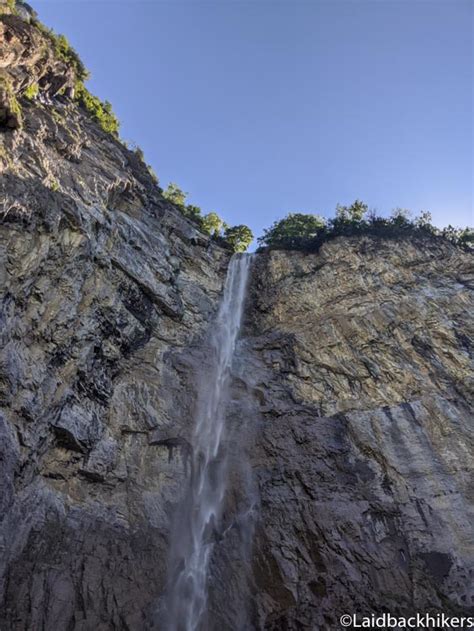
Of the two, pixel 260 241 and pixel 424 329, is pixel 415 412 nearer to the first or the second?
pixel 424 329

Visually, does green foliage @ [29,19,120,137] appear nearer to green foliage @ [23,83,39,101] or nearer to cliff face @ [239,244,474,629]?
green foliage @ [23,83,39,101]

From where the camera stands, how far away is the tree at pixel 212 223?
28.8 metres

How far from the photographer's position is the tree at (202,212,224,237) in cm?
2885

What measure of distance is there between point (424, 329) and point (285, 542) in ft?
34.1

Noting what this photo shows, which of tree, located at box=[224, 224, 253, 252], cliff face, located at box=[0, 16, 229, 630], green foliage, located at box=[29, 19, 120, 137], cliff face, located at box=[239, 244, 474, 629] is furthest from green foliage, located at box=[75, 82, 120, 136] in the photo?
cliff face, located at box=[239, 244, 474, 629]

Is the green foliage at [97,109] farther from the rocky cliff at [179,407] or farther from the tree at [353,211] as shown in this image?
the tree at [353,211]

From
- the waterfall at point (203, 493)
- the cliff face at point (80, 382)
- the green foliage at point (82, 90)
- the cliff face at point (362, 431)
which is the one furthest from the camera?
the green foliage at point (82, 90)

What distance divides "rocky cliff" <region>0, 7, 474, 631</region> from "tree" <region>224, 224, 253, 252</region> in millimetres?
7001

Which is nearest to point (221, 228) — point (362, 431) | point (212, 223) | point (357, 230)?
point (212, 223)

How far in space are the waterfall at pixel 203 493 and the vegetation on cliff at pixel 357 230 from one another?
20.6 feet

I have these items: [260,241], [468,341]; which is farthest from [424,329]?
[260,241]

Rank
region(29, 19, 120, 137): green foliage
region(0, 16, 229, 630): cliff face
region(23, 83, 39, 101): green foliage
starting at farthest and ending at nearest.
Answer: region(29, 19, 120, 137): green foliage
region(23, 83, 39, 101): green foliage
region(0, 16, 229, 630): cliff face

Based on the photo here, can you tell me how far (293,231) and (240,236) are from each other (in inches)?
153

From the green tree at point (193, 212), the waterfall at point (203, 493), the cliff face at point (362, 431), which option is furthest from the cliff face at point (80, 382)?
the green tree at point (193, 212)
